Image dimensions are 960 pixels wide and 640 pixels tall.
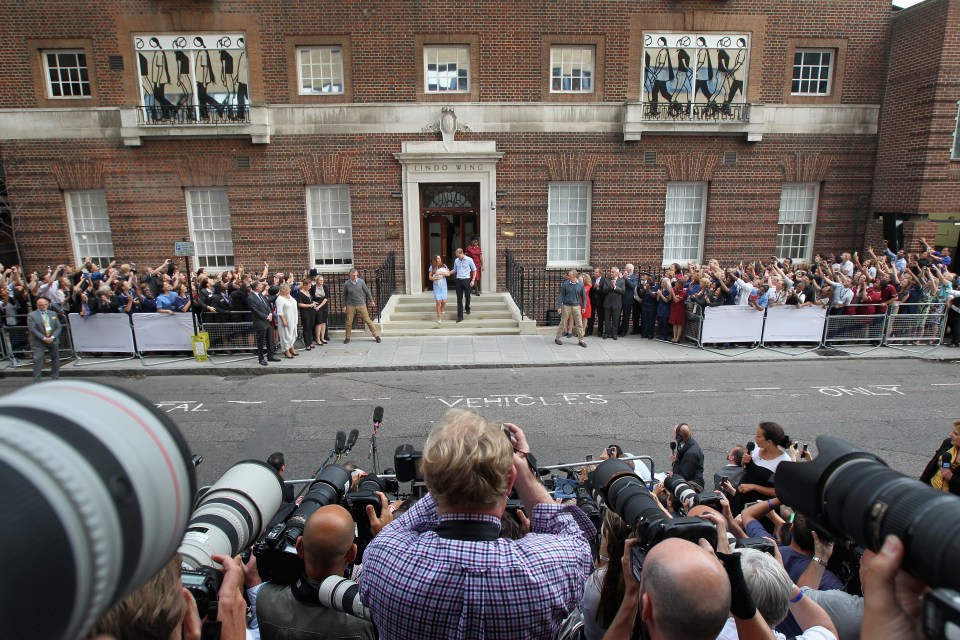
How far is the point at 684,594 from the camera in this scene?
168 cm

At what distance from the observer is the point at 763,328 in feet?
43.4

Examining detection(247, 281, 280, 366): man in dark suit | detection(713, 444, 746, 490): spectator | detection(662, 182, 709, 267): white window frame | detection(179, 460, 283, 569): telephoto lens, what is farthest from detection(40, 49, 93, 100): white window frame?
detection(713, 444, 746, 490): spectator

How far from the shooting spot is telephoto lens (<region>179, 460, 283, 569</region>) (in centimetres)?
243

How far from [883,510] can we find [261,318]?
12177mm

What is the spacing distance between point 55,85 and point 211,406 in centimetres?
1230

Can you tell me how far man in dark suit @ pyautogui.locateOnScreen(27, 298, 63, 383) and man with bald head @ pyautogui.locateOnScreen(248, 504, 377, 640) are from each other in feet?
37.5

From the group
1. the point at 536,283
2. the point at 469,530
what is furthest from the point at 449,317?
the point at 469,530

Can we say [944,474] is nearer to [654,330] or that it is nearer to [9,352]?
[654,330]

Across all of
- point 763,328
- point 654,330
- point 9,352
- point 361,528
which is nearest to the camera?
point 361,528

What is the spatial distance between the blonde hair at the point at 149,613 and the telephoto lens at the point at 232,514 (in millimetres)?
725

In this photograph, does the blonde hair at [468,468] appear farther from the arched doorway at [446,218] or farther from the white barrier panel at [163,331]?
the arched doorway at [446,218]

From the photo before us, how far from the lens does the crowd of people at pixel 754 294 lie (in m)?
13.2

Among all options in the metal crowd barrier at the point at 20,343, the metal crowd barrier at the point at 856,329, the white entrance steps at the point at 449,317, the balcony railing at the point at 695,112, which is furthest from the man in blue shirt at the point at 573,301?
the metal crowd barrier at the point at 20,343

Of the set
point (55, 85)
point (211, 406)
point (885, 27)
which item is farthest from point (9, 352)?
point (885, 27)
